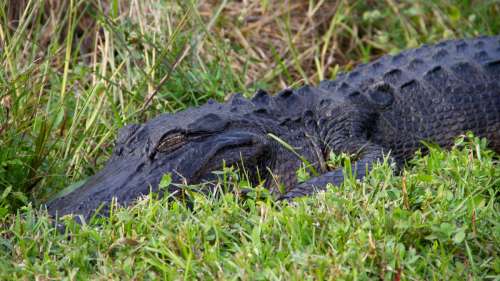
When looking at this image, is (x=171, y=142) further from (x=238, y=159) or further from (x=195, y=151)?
(x=238, y=159)

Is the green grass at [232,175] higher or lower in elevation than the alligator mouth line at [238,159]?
higher

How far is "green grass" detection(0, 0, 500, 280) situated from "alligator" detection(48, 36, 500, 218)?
0.30 metres

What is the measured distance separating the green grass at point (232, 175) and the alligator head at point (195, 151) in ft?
1.08

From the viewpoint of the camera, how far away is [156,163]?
13.5ft

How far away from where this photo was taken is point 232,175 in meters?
3.73

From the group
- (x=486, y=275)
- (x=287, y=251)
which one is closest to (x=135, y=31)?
(x=287, y=251)

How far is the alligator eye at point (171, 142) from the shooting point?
4184 millimetres

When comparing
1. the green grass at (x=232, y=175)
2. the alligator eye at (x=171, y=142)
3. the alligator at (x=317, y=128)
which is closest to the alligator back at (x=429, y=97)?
the alligator at (x=317, y=128)

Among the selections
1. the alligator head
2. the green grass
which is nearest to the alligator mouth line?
the alligator head

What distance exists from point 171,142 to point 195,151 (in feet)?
0.42

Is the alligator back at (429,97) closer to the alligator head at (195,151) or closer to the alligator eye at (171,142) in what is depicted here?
the alligator head at (195,151)

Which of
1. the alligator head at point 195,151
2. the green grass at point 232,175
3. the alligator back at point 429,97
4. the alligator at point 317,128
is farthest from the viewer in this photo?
the alligator back at point 429,97

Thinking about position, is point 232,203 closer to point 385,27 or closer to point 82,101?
point 82,101

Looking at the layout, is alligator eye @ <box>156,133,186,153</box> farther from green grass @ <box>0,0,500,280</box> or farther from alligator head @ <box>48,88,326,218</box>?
green grass @ <box>0,0,500,280</box>
